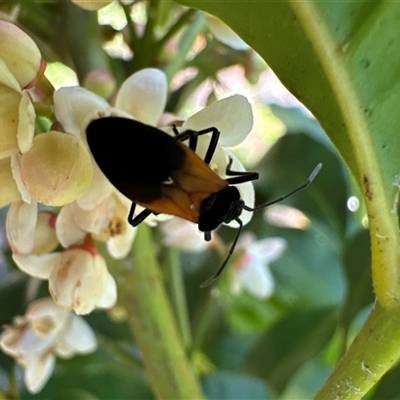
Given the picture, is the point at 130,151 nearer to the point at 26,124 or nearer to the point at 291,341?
the point at 26,124

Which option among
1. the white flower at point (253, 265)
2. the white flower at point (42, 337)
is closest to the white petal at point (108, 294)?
the white flower at point (42, 337)

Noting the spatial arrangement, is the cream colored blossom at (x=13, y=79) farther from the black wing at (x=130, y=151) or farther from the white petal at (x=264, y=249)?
the white petal at (x=264, y=249)

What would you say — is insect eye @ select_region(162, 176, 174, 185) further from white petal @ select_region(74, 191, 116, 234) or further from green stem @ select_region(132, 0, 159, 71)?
green stem @ select_region(132, 0, 159, 71)

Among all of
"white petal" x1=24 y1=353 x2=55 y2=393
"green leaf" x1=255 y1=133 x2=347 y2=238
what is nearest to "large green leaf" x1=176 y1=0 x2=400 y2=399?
"white petal" x1=24 y1=353 x2=55 y2=393

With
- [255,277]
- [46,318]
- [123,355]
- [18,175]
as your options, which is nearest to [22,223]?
[18,175]

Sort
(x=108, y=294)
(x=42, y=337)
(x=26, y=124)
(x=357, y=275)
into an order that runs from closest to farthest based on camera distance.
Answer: (x=26, y=124)
(x=108, y=294)
(x=42, y=337)
(x=357, y=275)

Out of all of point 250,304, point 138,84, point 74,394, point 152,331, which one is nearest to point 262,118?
point 250,304

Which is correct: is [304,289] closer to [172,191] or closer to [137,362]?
[137,362]
